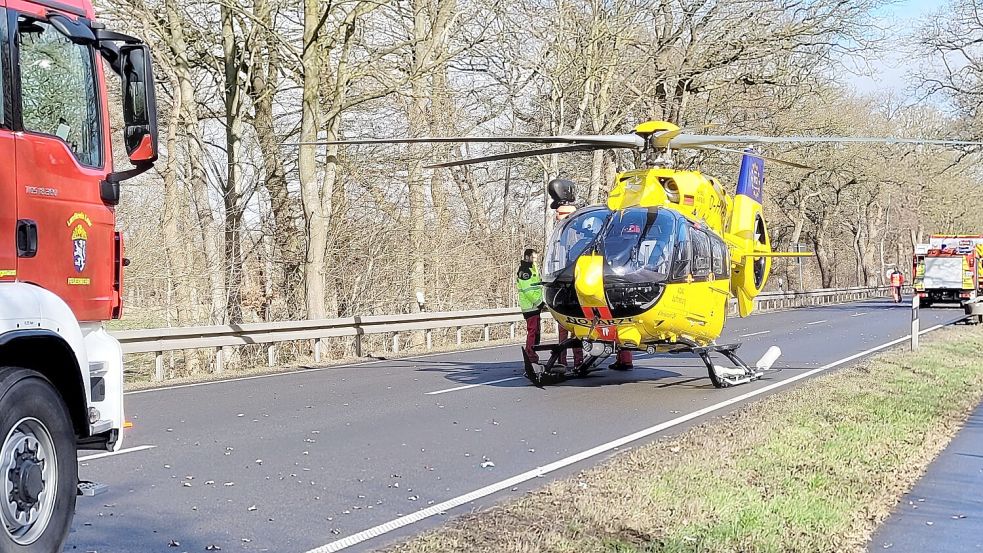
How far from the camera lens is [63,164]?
5.80 metres

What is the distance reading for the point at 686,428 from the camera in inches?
441

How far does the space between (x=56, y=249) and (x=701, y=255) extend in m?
9.95

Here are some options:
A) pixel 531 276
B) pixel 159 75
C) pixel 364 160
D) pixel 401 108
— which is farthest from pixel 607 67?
pixel 531 276

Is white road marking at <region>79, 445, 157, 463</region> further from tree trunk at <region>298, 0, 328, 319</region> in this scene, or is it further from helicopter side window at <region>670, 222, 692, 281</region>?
tree trunk at <region>298, 0, 328, 319</region>

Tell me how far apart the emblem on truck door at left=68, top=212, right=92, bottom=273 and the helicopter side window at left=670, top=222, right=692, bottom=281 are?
8725mm

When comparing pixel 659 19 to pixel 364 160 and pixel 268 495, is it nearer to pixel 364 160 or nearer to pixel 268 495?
pixel 364 160

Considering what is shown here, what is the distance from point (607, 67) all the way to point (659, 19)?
404cm

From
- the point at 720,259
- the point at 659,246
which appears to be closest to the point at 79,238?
the point at 659,246

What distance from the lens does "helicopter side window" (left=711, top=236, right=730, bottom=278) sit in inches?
583

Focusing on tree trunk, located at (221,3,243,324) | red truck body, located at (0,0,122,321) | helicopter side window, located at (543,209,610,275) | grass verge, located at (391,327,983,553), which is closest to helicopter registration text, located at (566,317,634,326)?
helicopter side window, located at (543,209,610,275)

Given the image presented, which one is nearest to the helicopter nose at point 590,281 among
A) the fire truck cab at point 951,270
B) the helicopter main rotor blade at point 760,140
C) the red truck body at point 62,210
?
the helicopter main rotor blade at point 760,140

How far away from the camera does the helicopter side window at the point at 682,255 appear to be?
13.5m

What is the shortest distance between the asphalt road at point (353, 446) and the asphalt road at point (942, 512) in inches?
104

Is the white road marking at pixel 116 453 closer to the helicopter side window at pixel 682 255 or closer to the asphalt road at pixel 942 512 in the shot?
the asphalt road at pixel 942 512
